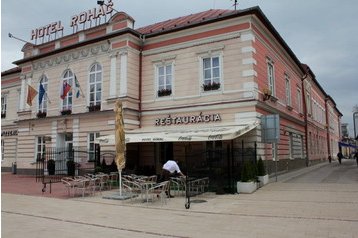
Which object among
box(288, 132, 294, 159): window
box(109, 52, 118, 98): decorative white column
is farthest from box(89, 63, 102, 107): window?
box(288, 132, 294, 159): window

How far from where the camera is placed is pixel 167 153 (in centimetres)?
1944

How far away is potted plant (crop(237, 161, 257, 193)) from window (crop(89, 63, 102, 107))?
10.4 meters

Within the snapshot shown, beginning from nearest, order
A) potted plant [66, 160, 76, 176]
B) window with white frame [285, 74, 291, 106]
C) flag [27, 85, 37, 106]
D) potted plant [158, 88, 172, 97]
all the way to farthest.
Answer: potted plant [158, 88, 172, 97] < potted plant [66, 160, 76, 176] < flag [27, 85, 37, 106] < window with white frame [285, 74, 291, 106]

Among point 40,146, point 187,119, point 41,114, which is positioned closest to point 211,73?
point 187,119

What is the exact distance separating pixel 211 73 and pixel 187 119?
2.67m

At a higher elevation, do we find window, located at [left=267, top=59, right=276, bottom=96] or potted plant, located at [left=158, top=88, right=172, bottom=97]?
window, located at [left=267, top=59, right=276, bottom=96]

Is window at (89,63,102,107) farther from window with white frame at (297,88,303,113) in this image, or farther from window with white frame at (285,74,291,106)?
window with white frame at (297,88,303,113)

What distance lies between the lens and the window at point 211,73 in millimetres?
17969

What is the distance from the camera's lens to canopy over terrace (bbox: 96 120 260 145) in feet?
47.5

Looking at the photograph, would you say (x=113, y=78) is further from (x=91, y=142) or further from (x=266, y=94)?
(x=266, y=94)

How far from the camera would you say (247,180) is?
1388 centimetres

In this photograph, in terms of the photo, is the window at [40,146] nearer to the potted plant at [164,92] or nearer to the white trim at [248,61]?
the potted plant at [164,92]

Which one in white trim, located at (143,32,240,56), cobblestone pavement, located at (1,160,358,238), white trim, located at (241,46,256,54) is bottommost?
cobblestone pavement, located at (1,160,358,238)

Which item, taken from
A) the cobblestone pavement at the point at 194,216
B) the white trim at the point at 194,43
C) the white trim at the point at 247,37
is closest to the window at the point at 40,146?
the white trim at the point at 194,43
